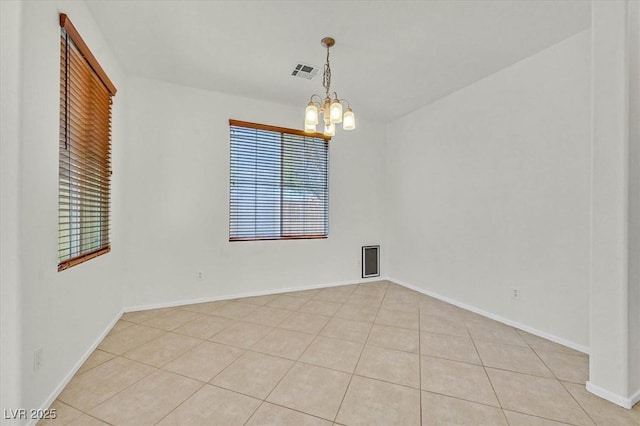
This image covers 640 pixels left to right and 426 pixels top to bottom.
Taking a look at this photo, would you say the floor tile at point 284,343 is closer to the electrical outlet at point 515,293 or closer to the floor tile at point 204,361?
the floor tile at point 204,361

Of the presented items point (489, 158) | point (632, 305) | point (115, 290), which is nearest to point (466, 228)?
point (489, 158)

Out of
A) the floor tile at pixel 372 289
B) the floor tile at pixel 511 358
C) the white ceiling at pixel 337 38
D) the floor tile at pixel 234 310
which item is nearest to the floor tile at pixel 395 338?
the floor tile at pixel 511 358

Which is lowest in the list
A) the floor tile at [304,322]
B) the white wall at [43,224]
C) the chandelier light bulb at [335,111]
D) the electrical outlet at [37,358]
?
the floor tile at [304,322]

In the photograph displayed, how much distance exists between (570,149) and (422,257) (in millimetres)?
2199

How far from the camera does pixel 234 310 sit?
11.1ft

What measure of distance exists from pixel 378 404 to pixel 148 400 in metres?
1.43

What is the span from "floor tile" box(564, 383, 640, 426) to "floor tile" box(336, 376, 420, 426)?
3.23 ft

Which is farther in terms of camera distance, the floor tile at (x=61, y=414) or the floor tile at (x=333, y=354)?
the floor tile at (x=333, y=354)

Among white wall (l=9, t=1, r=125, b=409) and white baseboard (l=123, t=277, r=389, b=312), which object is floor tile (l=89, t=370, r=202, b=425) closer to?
white wall (l=9, t=1, r=125, b=409)

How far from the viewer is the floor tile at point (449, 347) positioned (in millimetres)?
2326

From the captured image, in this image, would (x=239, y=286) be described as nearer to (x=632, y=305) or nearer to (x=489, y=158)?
(x=489, y=158)

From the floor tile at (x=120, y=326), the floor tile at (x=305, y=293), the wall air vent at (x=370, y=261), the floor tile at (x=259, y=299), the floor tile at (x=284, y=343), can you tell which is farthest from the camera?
the wall air vent at (x=370, y=261)

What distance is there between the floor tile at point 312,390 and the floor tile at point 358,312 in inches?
44.4

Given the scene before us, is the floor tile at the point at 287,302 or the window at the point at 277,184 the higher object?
the window at the point at 277,184
